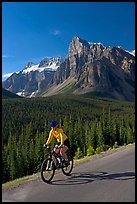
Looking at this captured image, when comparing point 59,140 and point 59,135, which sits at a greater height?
point 59,135

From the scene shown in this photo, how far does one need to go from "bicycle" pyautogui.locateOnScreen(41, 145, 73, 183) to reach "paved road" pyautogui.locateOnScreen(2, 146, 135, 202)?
0.18 m

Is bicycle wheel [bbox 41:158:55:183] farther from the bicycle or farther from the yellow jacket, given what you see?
the yellow jacket

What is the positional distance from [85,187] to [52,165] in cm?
172

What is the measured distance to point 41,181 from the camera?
32.1 ft

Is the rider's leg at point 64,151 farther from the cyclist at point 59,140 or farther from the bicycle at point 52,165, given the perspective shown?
the bicycle at point 52,165

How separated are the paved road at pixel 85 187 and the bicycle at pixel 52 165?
181 millimetres

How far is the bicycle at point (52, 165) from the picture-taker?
9973 millimetres

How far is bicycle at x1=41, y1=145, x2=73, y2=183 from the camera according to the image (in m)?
9.97

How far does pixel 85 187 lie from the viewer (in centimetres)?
880

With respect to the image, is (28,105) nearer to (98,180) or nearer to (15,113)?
(15,113)

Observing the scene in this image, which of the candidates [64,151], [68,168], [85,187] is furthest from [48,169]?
[85,187]

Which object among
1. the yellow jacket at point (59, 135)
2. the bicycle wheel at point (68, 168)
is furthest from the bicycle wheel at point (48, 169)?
the yellow jacket at point (59, 135)

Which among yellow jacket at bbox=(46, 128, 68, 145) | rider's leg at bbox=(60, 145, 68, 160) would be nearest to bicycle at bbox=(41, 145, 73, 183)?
rider's leg at bbox=(60, 145, 68, 160)

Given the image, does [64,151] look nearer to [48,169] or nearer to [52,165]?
[52,165]
